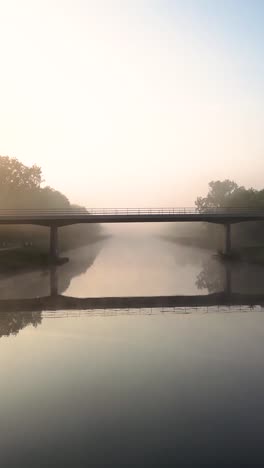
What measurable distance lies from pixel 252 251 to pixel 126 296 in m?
49.3

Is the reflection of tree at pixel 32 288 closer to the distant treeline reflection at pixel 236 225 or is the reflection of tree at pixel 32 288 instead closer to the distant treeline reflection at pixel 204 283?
the distant treeline reflection at pixel 204 283

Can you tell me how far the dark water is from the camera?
11.4m

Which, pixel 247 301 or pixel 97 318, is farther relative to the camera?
pixel 247 301

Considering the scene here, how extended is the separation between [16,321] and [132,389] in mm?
15568

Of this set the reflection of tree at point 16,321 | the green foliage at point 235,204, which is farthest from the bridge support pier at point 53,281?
the green foliage at point 235,204

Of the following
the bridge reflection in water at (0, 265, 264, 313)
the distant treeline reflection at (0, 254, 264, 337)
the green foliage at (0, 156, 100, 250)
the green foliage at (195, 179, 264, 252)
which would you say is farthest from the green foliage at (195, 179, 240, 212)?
the bridge reflection in water at (0, 265, 264, 313)

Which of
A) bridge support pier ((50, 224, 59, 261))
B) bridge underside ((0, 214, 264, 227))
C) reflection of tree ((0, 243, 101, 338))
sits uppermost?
bridge underside ((0, 214, 264, 227))

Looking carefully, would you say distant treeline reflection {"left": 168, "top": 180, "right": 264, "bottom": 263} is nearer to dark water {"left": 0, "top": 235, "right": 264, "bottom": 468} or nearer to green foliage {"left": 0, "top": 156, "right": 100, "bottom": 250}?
green foliage {"left": 0, "top": 156, "right": 100, "bottom": 250}

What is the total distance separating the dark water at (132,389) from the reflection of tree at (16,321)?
2.9 inches

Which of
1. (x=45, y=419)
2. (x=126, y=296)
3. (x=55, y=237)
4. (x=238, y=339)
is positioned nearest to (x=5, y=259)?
(x=55, y=237)

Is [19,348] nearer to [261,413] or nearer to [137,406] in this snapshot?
[137,406]

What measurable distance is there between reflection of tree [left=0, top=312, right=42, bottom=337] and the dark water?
7 cm

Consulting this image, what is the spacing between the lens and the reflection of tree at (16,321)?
25938 millimetres

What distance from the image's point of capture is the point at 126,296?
3956 cm
